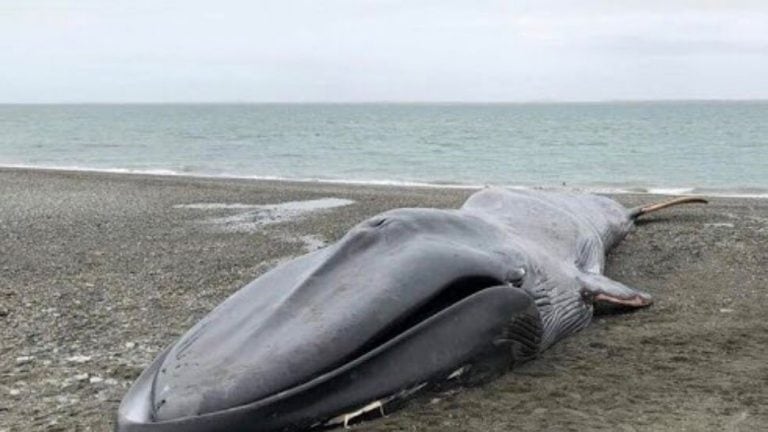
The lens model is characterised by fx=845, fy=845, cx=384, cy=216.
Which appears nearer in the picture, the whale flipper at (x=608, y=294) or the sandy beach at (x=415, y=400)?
the sandy beach at (x=415, y=400)

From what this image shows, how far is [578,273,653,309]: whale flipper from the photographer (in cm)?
611

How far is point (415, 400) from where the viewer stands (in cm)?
433

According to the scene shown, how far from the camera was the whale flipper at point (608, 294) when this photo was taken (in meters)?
6.11

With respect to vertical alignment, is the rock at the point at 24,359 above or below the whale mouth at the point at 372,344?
below

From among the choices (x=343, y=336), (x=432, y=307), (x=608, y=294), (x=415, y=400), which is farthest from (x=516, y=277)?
(x=608, y=294)

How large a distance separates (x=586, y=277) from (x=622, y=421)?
6.43ft

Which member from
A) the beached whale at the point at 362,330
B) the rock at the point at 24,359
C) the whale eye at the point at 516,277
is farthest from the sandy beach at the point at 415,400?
the whale eye at the point at 516,277

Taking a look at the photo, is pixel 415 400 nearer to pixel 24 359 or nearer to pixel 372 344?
pixel 372 344

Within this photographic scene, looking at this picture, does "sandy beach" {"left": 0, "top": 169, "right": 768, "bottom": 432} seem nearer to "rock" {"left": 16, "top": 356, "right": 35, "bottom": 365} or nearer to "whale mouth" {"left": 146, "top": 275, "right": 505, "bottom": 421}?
"rock" {"left": 16, "top": 356, "right": 35, "bottom": 365}

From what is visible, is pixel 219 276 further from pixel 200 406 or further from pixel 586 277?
pixel 200 406

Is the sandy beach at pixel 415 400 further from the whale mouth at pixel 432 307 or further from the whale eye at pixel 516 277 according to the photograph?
the whale eye at pixel 516 277

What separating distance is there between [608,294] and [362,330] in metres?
2.96

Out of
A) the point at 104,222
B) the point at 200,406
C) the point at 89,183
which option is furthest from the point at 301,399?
the point at 89,183

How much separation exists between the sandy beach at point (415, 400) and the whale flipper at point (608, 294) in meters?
0.11
